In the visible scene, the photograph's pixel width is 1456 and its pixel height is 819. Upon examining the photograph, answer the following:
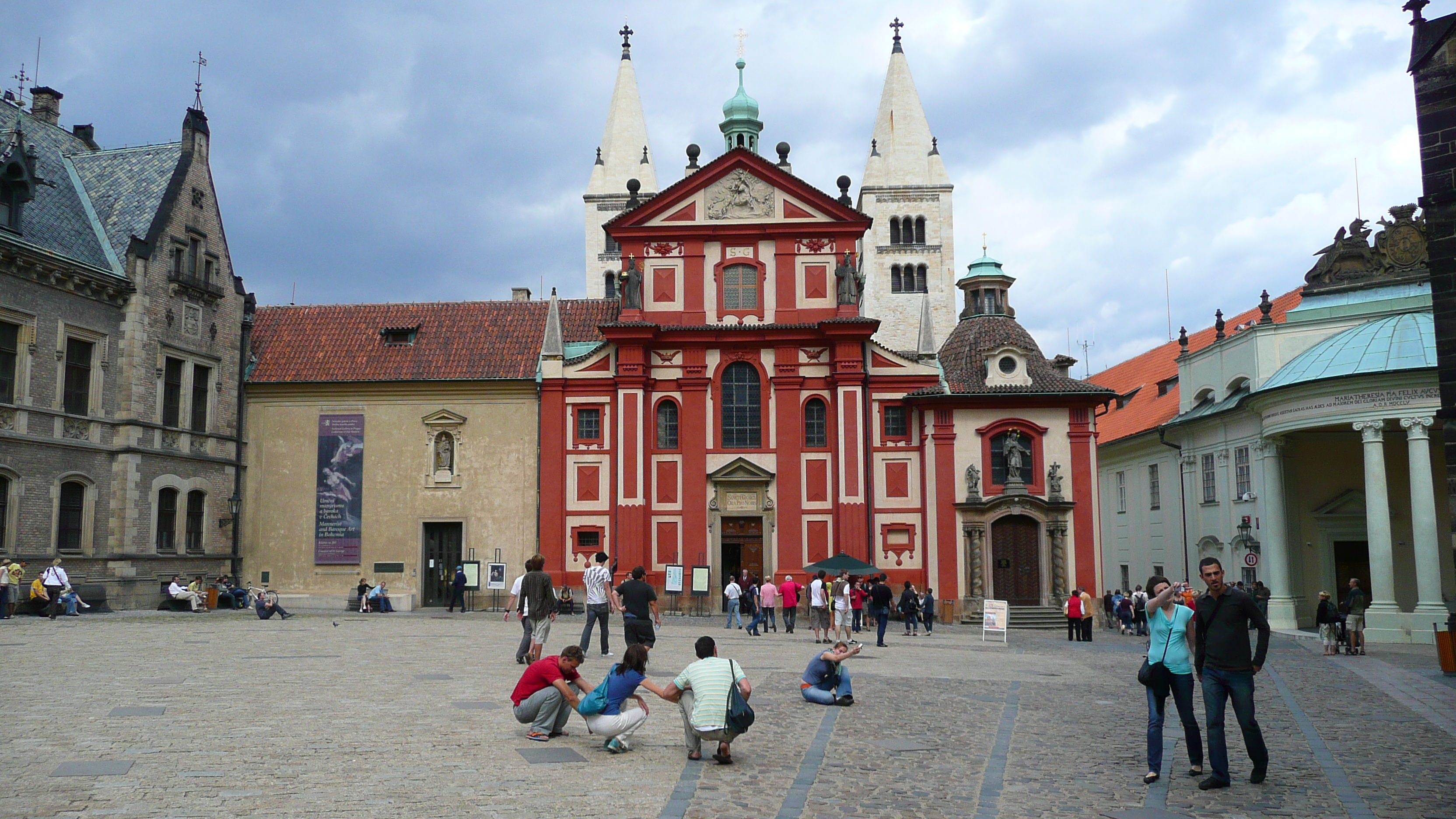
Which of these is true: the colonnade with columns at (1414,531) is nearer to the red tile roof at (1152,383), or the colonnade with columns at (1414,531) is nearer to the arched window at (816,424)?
the red tile roof at (1152,383)

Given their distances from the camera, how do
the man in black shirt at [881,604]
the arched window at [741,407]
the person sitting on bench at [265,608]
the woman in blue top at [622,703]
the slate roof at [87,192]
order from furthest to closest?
the arched window at [741,407] → the slate roof at [87,192] → the person sitting on bench at [265,608] → the man in black shirt at [881,604] → the woman in blue top at [622,703]

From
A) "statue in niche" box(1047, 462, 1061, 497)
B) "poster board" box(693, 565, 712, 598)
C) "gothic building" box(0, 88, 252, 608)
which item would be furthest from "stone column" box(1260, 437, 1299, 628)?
"gothic building" box(0, 88, 252, 608)

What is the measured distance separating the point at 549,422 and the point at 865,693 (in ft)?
80.5

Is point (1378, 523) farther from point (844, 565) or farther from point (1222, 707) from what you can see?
point (1222, 707)

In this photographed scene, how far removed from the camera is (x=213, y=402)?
38000mm

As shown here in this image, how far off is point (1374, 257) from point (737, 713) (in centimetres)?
3460

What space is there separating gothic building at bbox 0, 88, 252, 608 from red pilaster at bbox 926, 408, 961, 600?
23938 mm

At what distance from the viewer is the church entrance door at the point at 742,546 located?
38.9 metres

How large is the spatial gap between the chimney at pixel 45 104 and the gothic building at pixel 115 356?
2.1 inches

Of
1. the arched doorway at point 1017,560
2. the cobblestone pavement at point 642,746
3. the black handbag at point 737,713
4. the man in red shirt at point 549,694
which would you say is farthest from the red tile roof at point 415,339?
the black handbag at point 737,713

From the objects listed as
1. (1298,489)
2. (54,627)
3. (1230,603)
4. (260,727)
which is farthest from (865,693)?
(1298,489)

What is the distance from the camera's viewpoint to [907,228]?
240 ft

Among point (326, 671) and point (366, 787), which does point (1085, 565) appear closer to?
point (326, 671)

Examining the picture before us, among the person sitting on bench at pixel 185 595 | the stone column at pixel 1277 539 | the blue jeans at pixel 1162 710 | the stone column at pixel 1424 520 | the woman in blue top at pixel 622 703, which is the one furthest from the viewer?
the stone column at pixel 1277 539
